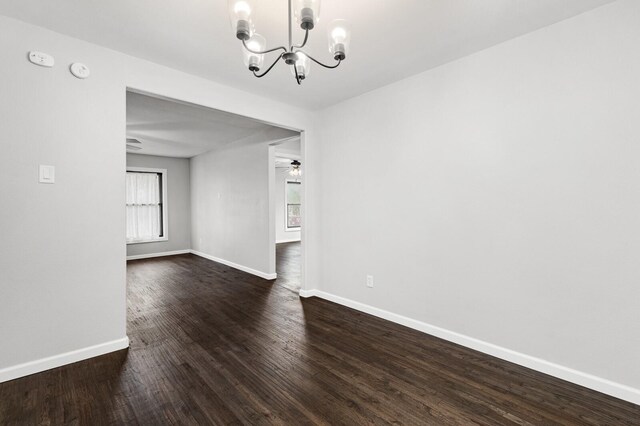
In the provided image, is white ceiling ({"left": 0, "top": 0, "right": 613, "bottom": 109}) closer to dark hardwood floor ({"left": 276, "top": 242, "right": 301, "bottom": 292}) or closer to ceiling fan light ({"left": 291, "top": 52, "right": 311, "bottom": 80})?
ceiling fan light ({"left": 291, "top": 52, "right": 311, "bottom": 80})

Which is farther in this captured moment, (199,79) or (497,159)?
(199,79)

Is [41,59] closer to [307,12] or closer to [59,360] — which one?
[307,12]

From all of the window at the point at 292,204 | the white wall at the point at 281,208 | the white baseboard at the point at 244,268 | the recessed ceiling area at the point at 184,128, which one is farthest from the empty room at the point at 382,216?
the window at the point at 292,204

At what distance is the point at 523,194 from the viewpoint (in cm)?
232

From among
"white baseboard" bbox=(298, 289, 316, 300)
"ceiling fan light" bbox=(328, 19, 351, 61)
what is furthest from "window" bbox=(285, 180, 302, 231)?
"ceiling fan light" bbox=(328, 19, 351, 61)

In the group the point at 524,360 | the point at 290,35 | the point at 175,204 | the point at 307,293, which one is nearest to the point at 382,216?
the point at 307,293

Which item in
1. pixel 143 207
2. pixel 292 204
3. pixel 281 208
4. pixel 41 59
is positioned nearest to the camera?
pixel 41 59

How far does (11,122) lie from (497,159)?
3739 millimetres

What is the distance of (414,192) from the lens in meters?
3.02

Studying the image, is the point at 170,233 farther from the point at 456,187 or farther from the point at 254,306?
the point at 456,187

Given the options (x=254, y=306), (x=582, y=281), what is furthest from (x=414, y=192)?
(x=254, y=306)

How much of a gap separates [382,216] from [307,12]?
7.57 feet

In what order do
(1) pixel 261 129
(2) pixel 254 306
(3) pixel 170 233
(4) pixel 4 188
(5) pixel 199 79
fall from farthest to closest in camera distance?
(3) pixel 170 233 → (1) pixel 261 129 → (2) pixel 254 306 → (5) pixel 199 79 → (4) pixel 4 188

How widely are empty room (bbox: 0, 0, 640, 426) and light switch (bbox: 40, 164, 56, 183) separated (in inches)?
1.3
